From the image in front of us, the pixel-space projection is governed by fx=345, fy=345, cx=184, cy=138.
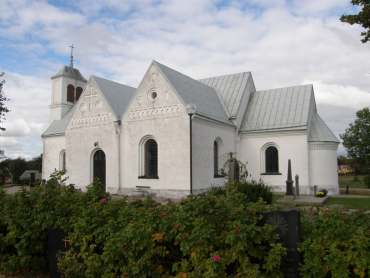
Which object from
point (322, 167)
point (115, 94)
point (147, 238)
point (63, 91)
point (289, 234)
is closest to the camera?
point (289, 234)

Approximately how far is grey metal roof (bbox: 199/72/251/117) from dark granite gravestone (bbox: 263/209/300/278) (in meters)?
18.8

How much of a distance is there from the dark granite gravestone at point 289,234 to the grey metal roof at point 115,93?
57.9ft

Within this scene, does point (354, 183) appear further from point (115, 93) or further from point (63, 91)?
point (63, 91)

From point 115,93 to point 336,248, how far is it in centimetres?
2087

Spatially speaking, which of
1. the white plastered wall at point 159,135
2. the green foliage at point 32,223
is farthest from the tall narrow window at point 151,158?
the green foliage at point 32,223

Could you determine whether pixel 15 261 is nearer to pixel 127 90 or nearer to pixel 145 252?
pixel 145 252

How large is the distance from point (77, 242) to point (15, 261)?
141 cm

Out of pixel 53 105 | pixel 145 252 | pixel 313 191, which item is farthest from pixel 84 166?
pixel 145 252

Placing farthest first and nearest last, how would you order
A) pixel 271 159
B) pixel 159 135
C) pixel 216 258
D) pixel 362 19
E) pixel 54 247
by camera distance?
pixel 271 159 < pixel 159 135 < pixel 362 19 < pixel 54 247 < pixel 216 258

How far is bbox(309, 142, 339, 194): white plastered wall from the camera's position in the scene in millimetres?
21172

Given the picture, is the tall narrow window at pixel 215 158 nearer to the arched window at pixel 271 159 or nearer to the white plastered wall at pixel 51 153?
the arched window at pixel 271 159

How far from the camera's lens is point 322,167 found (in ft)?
69.8

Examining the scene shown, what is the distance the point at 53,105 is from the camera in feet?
96.1

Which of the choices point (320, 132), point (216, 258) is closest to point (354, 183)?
point (320, 132)
